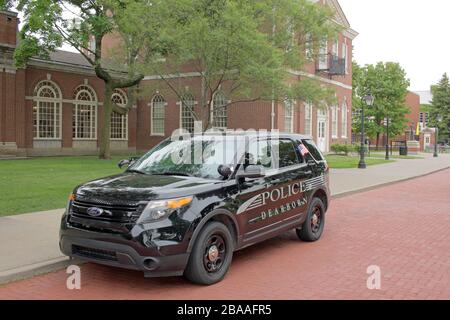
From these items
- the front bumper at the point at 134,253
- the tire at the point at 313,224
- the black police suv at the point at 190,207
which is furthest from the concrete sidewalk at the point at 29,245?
the tire at the point at 313,224

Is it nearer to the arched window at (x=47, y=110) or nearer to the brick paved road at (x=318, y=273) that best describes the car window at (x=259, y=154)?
Result: the brick paved road at (x=318, y=273)

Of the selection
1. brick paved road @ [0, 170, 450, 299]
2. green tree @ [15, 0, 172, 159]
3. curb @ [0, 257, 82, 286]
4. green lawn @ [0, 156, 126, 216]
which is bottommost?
brick paved road @ [0, 170, 450, 299]

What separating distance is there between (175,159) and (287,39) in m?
16.3

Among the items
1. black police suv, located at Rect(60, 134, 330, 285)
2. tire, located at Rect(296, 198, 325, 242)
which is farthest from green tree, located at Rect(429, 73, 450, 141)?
black police suv, located at Rect(60, 134, 330, 285)

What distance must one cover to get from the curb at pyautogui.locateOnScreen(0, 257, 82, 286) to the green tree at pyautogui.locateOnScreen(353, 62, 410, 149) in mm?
53113

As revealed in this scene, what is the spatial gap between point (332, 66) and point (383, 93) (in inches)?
874

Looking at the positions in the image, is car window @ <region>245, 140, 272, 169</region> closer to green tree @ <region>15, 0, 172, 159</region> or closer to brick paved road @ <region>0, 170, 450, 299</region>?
brick paved road @ <region>0, 170, 450, 299</region>

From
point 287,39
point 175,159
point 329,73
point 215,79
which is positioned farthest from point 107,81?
point 175,159

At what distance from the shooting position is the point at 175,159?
6.60 meters

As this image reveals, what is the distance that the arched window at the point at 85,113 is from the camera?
3281 cm

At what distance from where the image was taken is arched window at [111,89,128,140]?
35.7 meters

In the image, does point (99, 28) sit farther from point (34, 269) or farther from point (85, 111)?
point (34, 269)

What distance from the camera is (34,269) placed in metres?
5.96
